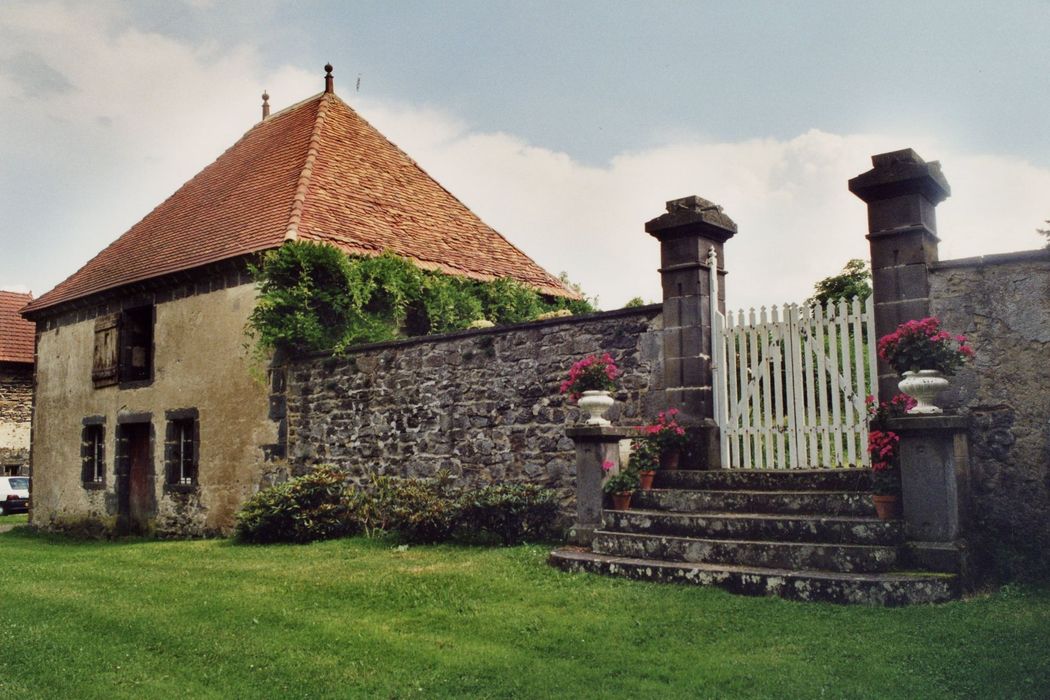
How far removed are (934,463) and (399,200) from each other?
36.6ft

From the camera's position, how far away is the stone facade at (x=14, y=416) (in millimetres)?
24531

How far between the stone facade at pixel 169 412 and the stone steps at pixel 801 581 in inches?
273

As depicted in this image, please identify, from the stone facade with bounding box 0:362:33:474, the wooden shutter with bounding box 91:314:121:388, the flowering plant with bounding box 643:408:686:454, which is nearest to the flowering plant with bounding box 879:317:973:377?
the flowering plant with bounding box 643:408:686:454

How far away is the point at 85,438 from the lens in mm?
16078

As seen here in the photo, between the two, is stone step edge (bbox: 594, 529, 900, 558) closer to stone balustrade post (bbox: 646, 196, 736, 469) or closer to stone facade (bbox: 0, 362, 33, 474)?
stone balustrade post (bbox: 646, 196, 736, 469)

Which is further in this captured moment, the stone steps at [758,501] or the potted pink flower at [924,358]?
the stone steps at [758,501]

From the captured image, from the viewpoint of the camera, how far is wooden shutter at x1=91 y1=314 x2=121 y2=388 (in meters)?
15.3

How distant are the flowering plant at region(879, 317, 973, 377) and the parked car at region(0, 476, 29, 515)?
2262 centimetres

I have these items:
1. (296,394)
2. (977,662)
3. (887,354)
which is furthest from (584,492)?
(296,394)

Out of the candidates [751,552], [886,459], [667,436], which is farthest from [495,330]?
[886,459]

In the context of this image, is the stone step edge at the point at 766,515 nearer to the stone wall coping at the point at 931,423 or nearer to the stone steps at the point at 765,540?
the stone steps at the point at 765,540

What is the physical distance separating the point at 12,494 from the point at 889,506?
23.0 m

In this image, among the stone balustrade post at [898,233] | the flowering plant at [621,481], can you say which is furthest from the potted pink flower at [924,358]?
the flowering plant at [621,481]

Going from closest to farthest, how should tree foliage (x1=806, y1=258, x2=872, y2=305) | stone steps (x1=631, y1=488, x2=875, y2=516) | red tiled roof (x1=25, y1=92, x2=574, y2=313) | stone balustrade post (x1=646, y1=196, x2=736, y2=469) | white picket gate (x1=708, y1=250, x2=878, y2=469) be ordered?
stone steps (x1=631, y1=488, x2=875, y2=516) < white picket gate (x1=708, y1=250, x2=878, y2=469) < stone balustrade post (x1=646, y1=196, x2=736, y2=469) < red tiled roof (x1=25, y1=92, x2=574, y2=313) < tree foliage (x1=806, y1=258, x2=872, y2=305)
